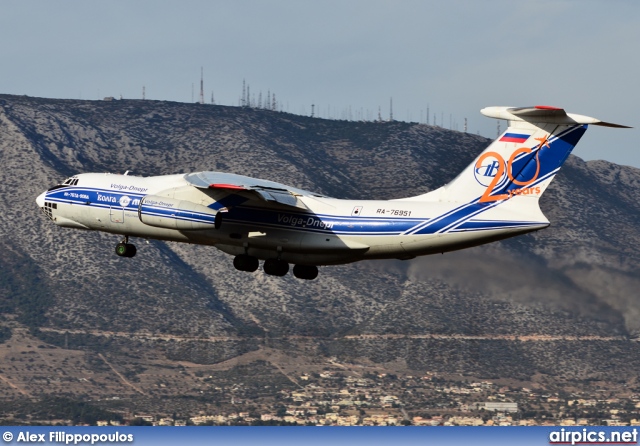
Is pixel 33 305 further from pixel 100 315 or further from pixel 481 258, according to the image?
pixel 481 258

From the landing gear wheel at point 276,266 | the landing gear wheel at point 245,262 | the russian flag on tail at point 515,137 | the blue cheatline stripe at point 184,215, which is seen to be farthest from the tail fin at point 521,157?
the blue cheatline stripe at point 184,215

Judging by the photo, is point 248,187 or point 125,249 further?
point 125,249

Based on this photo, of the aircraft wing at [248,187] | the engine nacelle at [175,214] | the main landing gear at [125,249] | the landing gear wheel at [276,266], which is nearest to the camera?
the aircraft wing at [248,187]

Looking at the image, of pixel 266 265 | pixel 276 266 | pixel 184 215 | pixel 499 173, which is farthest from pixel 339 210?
pixel 499 173

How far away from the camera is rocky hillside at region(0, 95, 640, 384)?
48.8 metres

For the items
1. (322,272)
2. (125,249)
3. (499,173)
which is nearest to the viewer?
(499,173)

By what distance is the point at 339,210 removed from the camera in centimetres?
3244

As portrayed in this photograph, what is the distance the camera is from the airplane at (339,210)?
101ft

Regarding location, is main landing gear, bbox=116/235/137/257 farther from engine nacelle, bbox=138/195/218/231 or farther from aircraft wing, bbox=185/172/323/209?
aircraft wing, bbox=185/172/323/209

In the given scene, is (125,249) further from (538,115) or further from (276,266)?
(538,115)

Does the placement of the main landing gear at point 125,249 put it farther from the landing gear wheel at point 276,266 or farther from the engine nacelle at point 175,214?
the landing gear wheel at point 276,266

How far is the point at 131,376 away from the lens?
67500 mm

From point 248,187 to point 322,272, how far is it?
1505 inches

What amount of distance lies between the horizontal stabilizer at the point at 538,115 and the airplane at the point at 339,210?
3cm
